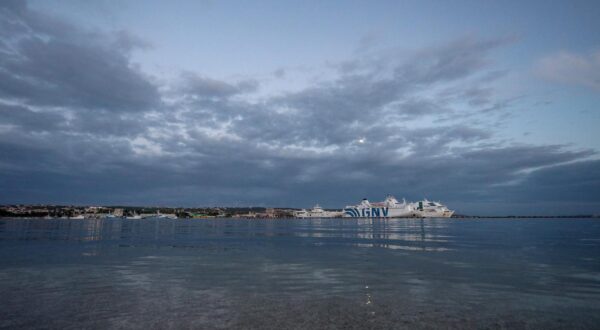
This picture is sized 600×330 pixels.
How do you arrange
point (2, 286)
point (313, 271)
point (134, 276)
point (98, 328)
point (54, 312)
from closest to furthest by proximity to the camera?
point (98, 328) < point (54, 312) < point (2, 286) < point (134, 276) < point (313, 271)

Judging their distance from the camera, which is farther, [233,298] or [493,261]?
[493,261]

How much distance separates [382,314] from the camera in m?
15.8

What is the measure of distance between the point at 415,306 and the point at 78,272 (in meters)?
22.9

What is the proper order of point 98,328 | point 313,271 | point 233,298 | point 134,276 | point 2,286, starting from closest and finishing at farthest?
point 98,328 < point 233,298 < point 2,286 < point 134,276 < point 313,271

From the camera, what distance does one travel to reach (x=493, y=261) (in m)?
33.9

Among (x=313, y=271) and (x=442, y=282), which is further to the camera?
(x=313, y=271)

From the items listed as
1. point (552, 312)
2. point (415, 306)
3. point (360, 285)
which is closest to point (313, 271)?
point (360, 285)

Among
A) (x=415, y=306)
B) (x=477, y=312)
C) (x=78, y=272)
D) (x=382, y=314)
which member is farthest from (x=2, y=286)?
(x=477, y=312)

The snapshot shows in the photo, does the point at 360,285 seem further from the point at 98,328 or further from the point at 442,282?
the point at 98,328

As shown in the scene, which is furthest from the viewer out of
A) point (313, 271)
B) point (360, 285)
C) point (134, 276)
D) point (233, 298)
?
point (313, 271)

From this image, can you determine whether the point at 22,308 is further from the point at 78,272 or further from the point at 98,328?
the point at 78,272

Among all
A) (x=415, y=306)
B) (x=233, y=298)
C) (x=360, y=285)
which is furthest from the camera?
(x=360, y=285)

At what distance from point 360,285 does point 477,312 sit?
23.8 feet

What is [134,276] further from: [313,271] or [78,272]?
[313,271]
